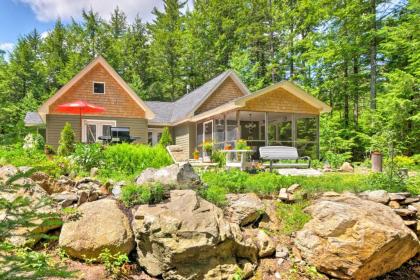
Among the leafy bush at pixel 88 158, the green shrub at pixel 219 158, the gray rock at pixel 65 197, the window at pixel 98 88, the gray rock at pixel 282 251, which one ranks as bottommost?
the gray rock at pixel 282 251

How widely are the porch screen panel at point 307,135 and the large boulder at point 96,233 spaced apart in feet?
36.7

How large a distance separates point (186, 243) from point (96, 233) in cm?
149

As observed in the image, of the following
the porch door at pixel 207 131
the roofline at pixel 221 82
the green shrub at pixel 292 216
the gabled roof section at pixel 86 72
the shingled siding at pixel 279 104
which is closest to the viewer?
the green shrub at pixel 292 216

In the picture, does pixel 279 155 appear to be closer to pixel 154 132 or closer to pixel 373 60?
pixel 373 60

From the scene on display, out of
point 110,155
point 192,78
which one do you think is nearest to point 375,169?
point 110,155

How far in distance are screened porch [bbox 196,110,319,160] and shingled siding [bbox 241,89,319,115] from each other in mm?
369

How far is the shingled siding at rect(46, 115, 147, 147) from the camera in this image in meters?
15.6

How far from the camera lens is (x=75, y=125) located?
1609cm

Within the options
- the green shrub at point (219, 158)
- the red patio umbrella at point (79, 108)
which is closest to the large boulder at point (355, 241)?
the green shrub at point (219, 158)

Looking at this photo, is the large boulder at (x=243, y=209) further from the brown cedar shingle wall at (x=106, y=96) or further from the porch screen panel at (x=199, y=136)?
the brown cedar shingle wall at (x=106, y=96)

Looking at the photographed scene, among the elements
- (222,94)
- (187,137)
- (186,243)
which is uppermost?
(222,94)

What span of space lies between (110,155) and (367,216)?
632cm

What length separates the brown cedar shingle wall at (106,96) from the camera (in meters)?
15.9

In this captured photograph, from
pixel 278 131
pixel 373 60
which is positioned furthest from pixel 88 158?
pixel 373 60
